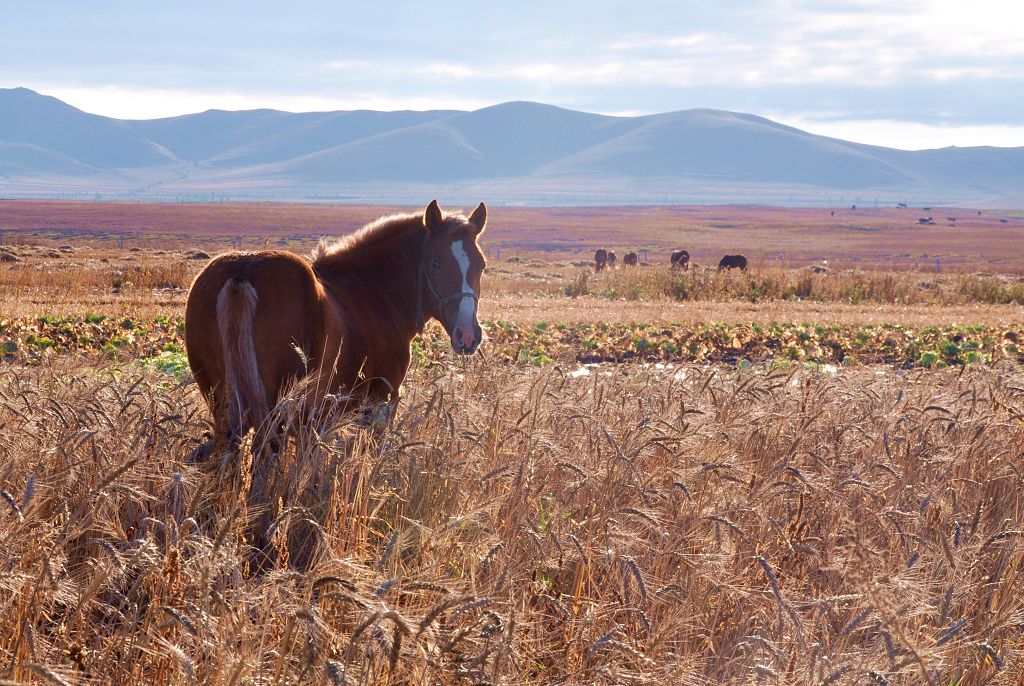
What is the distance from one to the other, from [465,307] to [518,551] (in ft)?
9.37

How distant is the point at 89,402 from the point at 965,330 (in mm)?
15965

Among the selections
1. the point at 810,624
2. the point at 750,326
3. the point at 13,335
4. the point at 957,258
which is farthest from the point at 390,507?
the point at 957,258

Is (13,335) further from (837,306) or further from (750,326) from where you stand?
(837,306)

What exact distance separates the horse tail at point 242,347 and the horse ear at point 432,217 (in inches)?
81.5

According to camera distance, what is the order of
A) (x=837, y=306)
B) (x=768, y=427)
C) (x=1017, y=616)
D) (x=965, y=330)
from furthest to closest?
(x=837, y=306) < (x=965, y=330) < (x=768, y=427) < (x=1017, y=616)

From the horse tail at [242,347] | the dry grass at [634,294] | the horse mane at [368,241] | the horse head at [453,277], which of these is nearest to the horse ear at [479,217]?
the horse mane at [368,241]

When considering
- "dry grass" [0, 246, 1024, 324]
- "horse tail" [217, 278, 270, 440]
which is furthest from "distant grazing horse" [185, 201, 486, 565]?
"dry grass" [0, 246, 1024, 324]

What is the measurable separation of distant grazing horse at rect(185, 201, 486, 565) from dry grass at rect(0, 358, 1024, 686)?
0.34 metres

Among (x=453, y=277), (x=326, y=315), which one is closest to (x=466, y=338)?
(x=453, y=277)

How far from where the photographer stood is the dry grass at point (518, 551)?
281 cm

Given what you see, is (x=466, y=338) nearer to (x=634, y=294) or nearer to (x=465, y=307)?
(x=465, y=307)

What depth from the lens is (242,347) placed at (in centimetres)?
491

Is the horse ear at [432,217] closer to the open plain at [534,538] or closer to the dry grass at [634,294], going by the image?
the open plain at [534,538]

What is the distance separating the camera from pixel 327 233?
81562mm
